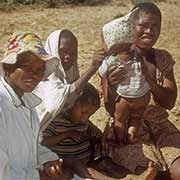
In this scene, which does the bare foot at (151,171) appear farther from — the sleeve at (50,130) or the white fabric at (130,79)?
the sleeve at (50,130)

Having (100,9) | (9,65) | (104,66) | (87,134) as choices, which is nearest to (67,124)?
(87,134)

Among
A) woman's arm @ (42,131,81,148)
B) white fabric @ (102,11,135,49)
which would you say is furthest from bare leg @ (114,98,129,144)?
white fabric @ (102,11,135,49)

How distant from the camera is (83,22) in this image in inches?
377

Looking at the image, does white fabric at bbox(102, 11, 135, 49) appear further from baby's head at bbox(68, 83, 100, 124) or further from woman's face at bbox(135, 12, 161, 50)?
baby's head at bbox(68, 83, 100, 124)

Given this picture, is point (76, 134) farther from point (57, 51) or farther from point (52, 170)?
point (57, 51)

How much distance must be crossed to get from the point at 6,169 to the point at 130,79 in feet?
3.51

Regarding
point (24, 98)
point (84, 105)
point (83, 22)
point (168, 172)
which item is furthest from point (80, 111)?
point (83, 22)

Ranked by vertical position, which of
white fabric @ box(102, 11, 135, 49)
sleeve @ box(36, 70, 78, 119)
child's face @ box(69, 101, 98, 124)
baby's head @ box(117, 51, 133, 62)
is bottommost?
child's face @ box(69, 101, 98, 124)

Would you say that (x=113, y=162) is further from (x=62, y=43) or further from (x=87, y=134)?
(x=62, y=43)

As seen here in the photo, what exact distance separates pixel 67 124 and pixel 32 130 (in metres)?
0.49

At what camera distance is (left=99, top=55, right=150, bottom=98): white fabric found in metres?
3.95

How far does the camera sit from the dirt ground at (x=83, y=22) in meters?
8.19

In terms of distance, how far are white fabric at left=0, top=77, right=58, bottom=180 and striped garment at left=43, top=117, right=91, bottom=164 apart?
0.38 m

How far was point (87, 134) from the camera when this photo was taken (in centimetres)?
409
